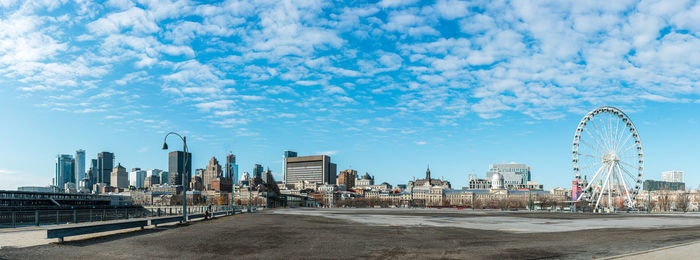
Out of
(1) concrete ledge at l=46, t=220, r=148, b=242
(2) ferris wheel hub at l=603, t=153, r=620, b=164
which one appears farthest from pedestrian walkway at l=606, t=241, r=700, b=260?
(2) ferris wheel hub at l=603, t=153, r=620, b=164

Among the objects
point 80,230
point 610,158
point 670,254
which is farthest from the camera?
point 610,158

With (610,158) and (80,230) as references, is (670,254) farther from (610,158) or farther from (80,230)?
(610,158)

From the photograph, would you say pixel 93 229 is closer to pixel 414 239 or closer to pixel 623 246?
pixel 414 239

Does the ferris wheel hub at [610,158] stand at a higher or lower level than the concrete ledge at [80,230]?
higher

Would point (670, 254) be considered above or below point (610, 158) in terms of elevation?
below

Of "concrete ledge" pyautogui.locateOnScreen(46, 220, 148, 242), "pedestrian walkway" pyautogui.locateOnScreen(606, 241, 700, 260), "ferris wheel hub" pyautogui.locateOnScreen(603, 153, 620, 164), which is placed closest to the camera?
"pedestrian walkway" pyautogui.locateOnScreen(606, 241, 700, 260)

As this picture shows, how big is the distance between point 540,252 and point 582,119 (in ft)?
339

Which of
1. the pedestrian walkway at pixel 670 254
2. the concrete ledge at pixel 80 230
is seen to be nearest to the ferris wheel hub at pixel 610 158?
the pedestrian walkway at pixel 670 254

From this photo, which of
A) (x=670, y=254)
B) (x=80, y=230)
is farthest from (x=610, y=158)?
(x=80, y=230)

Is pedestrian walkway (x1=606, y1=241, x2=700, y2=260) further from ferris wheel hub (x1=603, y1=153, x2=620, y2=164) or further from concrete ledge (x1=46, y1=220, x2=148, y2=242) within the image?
ferris wheel hub (x1=603, y1=153, x2=620, y2=164)

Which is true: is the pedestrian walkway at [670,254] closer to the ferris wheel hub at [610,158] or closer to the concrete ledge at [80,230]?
the concrete ledge at [80,230]

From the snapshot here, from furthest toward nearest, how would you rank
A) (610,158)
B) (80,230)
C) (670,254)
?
(610,158), (80,230), (670,254)

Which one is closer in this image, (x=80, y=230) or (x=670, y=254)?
(x=670, y=254)

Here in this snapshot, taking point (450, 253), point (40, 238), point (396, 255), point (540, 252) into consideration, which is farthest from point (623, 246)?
Answer: point (40, 238)
